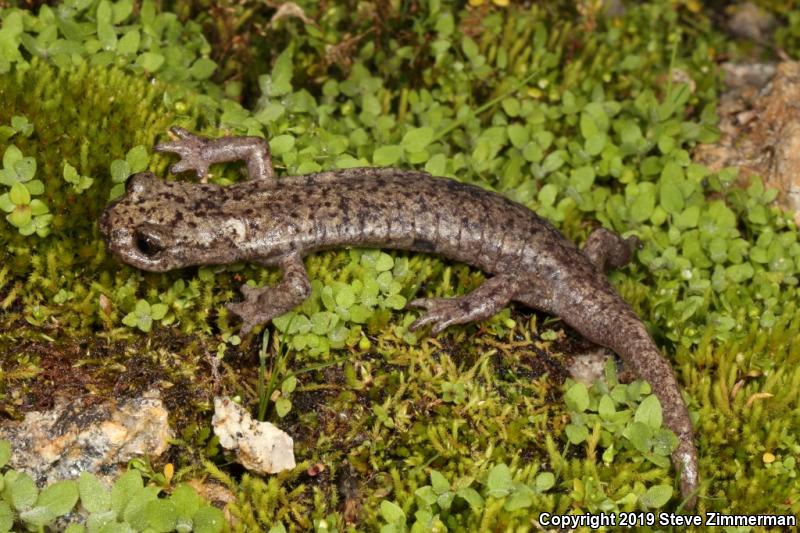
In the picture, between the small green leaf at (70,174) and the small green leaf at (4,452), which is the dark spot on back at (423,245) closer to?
the small green leaf at (70,174)

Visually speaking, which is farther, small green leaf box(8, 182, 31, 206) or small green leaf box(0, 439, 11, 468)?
small green leaf box(8, 182, 31, 206)

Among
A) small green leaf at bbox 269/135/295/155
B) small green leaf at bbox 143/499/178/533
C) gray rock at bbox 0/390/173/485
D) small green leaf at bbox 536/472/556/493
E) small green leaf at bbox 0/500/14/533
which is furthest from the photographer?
small green leaf at bbox 269/135/295/155

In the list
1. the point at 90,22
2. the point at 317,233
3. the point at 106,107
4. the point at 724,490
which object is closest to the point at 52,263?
the point at 106,107

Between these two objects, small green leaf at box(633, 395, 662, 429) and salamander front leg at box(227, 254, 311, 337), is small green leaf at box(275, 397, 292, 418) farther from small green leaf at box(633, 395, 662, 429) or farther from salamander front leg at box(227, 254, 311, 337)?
small green leaf at box(633, 395, 662, 429)

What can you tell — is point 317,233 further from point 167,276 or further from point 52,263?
point 52,263

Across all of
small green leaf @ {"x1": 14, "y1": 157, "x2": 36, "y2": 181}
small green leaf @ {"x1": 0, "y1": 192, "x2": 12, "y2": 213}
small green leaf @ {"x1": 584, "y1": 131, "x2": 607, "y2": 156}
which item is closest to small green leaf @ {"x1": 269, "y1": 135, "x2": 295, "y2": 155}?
small green leaf @ {"x1": 14, "y1": 157, "x2": 36, "y2": 181}

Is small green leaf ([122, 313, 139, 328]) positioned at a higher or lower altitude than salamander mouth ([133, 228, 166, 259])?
lower

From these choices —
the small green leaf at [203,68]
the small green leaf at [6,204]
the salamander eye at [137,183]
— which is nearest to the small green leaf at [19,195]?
the small green leaf at [6,204]
